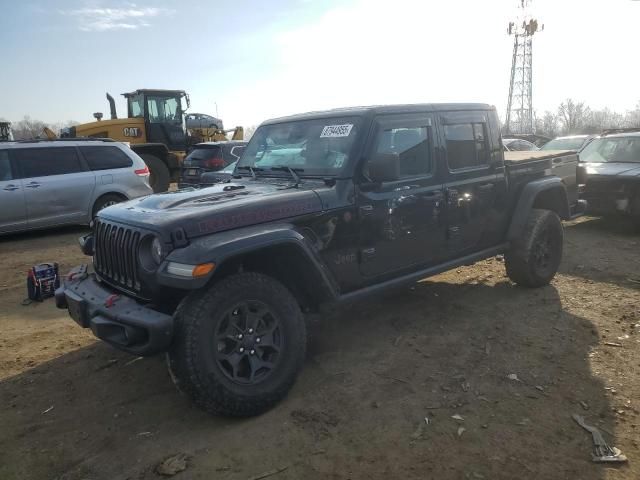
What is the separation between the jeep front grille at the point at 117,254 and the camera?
10.8 feet

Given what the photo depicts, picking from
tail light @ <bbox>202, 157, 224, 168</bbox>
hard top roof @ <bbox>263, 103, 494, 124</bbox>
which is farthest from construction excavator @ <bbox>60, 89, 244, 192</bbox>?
hard top roof @ <bbox>263, 103, 494, 124</bbox>

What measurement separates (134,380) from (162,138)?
13223 mm

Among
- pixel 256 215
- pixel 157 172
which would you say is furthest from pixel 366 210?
pixel 157 172

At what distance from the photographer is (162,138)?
52.0 ft

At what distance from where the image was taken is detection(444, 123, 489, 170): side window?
463cm

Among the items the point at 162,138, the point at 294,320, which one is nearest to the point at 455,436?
the point at 294,320

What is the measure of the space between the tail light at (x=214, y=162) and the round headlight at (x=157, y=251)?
339 inches

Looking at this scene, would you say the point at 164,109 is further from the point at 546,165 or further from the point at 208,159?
the point at 546,165

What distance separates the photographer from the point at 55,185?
8781mm

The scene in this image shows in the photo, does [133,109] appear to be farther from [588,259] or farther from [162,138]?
[588,259]

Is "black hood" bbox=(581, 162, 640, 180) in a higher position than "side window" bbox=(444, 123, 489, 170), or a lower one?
lower

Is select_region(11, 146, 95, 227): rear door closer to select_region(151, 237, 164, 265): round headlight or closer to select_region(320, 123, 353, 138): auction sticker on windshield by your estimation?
select_region(320, 123, 353, 138): auction sticker on windshield

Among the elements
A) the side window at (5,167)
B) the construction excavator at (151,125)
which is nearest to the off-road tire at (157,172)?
the construction excavator at (151,125)

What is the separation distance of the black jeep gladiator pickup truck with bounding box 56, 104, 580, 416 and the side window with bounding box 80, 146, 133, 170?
18.3ft
